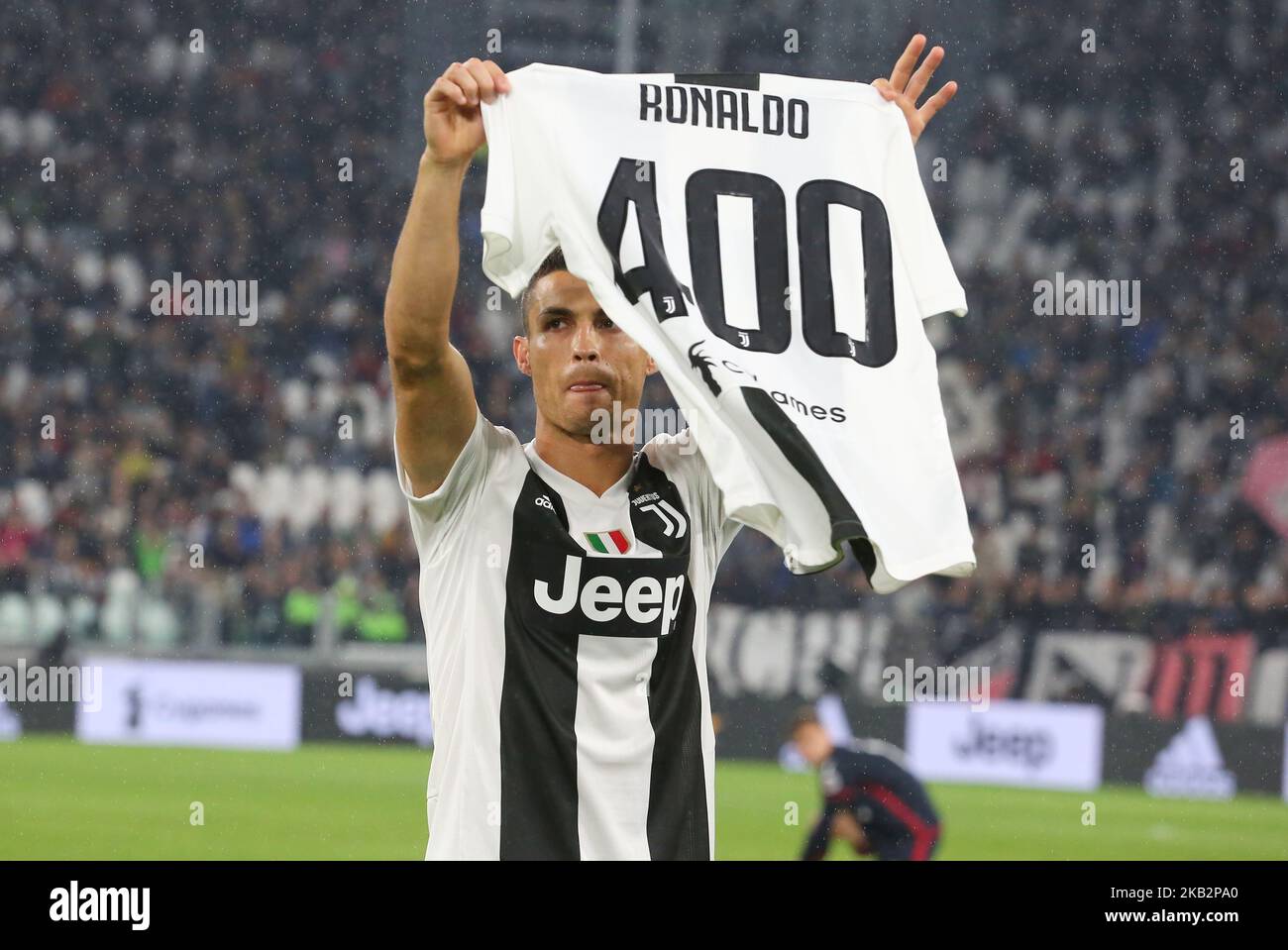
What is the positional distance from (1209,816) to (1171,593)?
349 centimetres

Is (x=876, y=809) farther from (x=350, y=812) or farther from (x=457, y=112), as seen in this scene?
(x=457, y=112)

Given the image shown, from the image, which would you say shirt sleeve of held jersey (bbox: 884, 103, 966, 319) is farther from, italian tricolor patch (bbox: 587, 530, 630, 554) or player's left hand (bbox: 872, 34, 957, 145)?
italian tricolor patch (bbox: 587, 530, 630, 554)

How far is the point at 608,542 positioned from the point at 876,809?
447 cm

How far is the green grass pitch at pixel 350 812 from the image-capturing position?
899 cm

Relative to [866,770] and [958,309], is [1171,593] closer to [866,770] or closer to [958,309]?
[866,770]

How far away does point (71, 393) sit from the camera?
15469 mm

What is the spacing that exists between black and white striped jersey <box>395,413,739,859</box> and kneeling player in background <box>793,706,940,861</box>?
4224 mm

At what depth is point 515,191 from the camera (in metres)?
2.90

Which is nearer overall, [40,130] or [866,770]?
[866,770]

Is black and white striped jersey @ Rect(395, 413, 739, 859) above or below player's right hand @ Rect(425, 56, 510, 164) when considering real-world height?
below

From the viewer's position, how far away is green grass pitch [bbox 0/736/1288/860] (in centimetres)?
899

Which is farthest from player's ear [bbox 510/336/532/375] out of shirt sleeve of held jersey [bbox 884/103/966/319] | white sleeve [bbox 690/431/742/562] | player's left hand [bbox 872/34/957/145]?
player's left hand [bbox 872/34/957/145]
